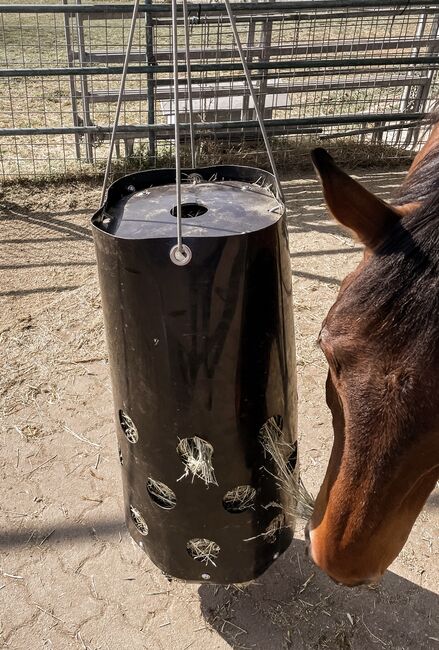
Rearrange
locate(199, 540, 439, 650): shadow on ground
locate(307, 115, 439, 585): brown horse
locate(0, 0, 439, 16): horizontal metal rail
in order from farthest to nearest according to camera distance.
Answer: locate(0, 0, 439, 16): horizontal metal rail → locate(199, 540, 439, 650): shadow on ground → locate(307, 115, 439, 585): brown horse

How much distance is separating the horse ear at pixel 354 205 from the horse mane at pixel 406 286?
3 cm

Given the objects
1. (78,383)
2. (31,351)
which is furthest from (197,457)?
(31,351)

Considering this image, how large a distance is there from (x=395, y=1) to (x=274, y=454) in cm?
543

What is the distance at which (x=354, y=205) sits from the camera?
4.35 ft

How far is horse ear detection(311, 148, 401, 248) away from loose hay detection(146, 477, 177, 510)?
2.98ft

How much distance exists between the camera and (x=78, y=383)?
329cm

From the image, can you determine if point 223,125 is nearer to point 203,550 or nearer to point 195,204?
point 195,204

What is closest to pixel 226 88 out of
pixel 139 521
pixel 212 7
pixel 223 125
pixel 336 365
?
pixel 223 125

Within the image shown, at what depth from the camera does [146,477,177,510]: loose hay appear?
169 centimetres

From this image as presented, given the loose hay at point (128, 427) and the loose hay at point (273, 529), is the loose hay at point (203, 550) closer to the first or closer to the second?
the loose hay at point (273, 529)

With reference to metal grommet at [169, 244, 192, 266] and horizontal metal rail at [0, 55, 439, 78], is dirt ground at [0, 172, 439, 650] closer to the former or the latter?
metal grommet at [169, 244, 192, 266]

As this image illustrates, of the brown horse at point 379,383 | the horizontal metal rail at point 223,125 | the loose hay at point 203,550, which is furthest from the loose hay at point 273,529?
the horizontal metal rail at point 223,125

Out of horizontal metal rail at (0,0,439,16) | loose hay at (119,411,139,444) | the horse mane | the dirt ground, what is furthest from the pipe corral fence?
the horse mane

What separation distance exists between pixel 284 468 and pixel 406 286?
0.72m
